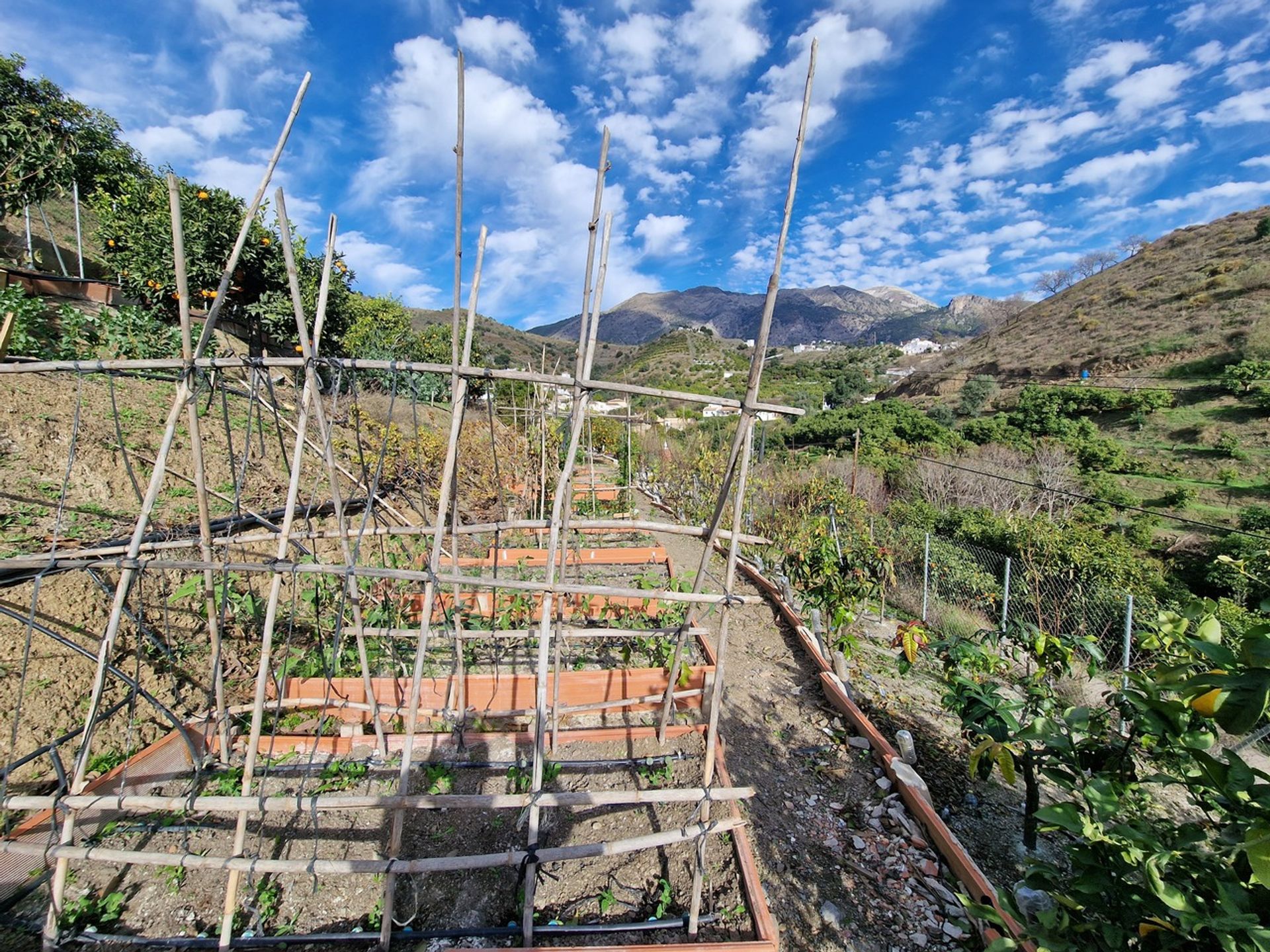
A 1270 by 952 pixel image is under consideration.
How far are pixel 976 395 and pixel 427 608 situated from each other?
2357 centimetres

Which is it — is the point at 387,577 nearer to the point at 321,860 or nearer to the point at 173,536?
the point at 321,860

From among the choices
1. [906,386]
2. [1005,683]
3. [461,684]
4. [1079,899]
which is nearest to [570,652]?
[461,684]

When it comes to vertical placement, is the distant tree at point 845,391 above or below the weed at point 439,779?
above

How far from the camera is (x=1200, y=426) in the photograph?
1411 cm

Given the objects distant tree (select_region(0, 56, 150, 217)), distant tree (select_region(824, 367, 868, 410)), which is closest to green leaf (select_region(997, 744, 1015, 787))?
distant tree (select_region(0, 56, 150, 217))

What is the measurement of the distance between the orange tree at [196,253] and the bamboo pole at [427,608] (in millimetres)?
6551

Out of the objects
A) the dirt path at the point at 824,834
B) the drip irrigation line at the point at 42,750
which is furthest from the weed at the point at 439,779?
the dirt path at the point at 824,834

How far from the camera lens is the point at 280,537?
2.15 meters

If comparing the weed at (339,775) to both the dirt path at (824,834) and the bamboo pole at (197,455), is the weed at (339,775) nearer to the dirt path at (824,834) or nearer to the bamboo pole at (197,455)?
the bamboo pole at (197,455)

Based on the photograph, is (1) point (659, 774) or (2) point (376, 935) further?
(1) point (659, 774)

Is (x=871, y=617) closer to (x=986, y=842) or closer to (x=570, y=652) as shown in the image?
(x=986, y=842)

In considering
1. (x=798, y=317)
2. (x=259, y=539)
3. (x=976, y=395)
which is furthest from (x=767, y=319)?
(x=798, y=317)

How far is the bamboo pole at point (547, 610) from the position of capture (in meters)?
1.83

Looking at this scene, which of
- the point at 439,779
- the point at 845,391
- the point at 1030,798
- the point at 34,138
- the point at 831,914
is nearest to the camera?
the point at 831,914
